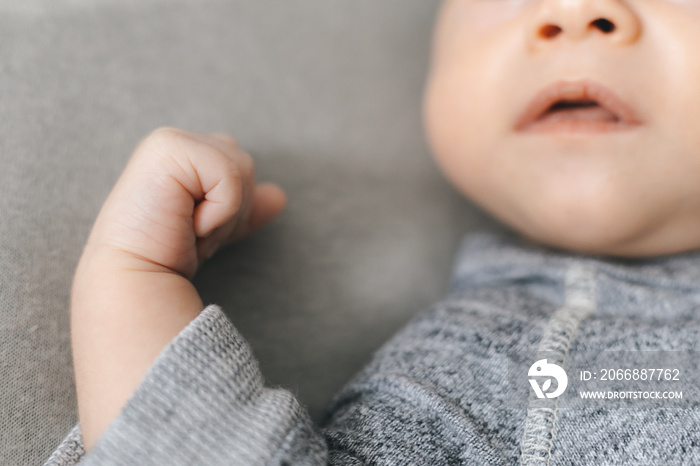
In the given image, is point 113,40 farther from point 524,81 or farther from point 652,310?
point 652,310

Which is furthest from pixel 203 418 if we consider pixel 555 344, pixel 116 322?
pixel 555 344

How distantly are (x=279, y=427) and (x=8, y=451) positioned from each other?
0.72ft

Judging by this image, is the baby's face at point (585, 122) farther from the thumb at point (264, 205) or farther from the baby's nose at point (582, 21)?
the thumb at point (264, 205)

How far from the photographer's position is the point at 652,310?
0.63 metres

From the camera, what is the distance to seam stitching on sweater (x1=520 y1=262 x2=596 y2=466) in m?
0.50

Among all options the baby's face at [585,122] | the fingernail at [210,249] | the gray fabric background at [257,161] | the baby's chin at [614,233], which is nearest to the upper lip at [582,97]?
the baby's face at [585,122]

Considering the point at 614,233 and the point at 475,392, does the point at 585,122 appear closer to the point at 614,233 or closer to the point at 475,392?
the point at 614,233

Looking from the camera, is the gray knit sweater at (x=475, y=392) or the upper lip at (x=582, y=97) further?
the upper lip at (x=582, y=97)

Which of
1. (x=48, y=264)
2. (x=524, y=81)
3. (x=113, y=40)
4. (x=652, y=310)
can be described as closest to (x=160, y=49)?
(x=113, y=40)

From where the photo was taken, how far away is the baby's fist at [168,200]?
51 cm

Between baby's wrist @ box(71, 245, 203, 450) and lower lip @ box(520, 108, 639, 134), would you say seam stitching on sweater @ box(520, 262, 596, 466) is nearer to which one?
lower lip @ box(520, 108, 639, 134)

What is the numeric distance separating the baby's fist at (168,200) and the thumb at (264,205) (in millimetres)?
98

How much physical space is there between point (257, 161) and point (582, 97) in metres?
0.38

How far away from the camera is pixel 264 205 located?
646 mm
